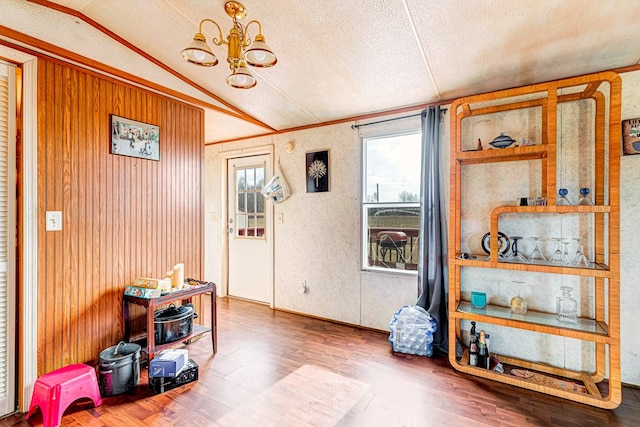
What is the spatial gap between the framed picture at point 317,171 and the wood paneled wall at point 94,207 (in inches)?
53.0

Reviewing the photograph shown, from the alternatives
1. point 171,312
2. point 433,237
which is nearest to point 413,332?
point 433,237

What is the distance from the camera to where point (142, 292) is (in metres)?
2.25

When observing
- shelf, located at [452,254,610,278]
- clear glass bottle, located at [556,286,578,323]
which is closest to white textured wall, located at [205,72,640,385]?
clear glass bottle, located at [556,286,578,323]

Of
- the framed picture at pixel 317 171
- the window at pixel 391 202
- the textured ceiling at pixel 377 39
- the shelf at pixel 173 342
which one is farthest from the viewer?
the framed picture at pixel 317 171

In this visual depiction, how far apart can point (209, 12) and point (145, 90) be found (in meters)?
0.95

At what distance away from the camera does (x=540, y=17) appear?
1754 millimetres

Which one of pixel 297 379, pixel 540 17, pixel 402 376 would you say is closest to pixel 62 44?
pixel 297 379

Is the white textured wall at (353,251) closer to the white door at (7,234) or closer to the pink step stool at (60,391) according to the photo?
the pink step stool at (60,391)

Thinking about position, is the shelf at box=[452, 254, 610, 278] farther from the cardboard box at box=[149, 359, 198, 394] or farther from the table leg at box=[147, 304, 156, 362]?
the table leg at box=[147, 304, 156, 362]

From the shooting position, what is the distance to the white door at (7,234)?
1860mm

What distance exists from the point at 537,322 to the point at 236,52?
2.62 metres

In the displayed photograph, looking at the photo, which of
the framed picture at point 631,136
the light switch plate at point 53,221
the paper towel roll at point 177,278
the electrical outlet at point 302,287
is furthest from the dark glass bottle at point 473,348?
the light switch plate at point 53,221

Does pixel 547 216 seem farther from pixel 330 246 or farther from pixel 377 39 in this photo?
pixel 330 246

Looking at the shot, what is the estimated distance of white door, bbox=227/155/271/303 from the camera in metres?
4.07
